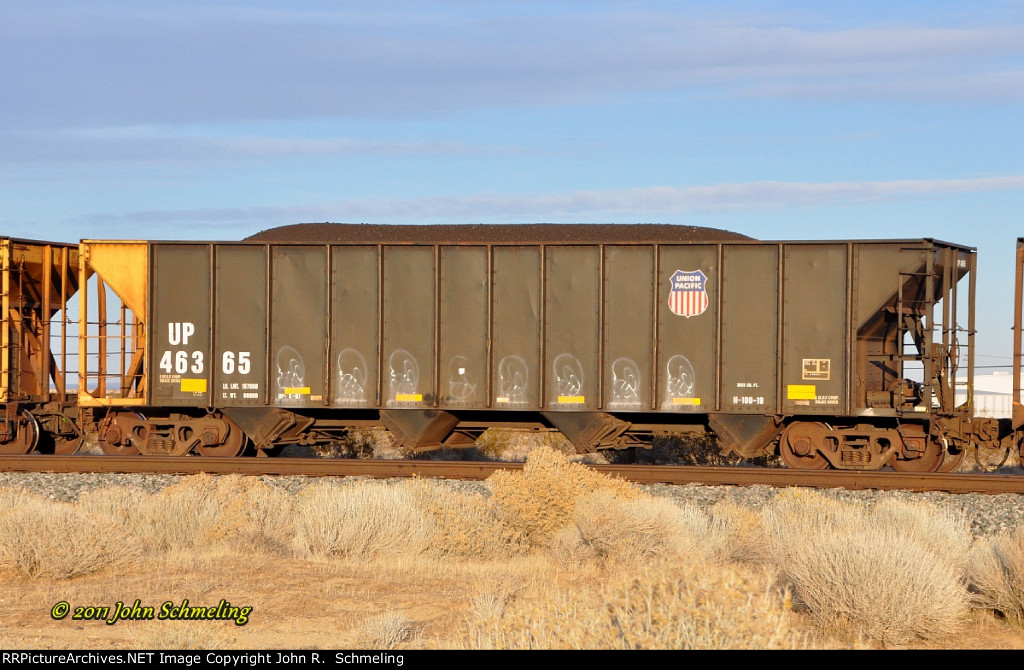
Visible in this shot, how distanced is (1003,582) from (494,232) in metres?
17.2

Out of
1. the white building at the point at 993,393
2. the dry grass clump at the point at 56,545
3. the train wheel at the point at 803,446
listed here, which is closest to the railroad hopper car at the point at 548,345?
the train wheel at the point at 803,446

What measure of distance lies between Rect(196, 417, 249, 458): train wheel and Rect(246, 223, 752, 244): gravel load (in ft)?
21.7

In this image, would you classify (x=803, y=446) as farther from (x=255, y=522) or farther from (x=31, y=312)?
(x=31, y=312)

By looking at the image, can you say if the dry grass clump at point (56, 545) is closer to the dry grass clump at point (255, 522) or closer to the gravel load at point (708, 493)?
the dry grass clump at point (255, 522)

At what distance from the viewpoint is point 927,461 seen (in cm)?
1545

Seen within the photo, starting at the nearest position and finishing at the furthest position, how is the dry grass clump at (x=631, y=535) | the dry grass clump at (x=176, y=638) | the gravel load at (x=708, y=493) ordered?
the dry grass clump at (x=176, y=638) < the dry grass clump at (x=631, y=535) < the gravel load at (x=708, y=493)

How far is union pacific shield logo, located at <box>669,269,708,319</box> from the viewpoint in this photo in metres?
15.6

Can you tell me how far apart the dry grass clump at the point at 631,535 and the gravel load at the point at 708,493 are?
1.80 m

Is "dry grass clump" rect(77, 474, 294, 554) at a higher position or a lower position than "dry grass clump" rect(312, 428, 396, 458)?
higher

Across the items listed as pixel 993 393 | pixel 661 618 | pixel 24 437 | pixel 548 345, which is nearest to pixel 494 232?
pixel 548 345

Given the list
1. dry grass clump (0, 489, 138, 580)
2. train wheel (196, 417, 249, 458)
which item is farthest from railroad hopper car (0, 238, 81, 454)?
dry grass clump (0, 489, 138, 580)

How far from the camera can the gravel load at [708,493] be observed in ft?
40.8

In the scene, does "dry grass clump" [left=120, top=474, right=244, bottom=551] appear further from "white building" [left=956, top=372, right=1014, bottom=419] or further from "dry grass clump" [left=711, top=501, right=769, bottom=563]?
"white building" [left=956, top=372, right=1014, bottom=419]
